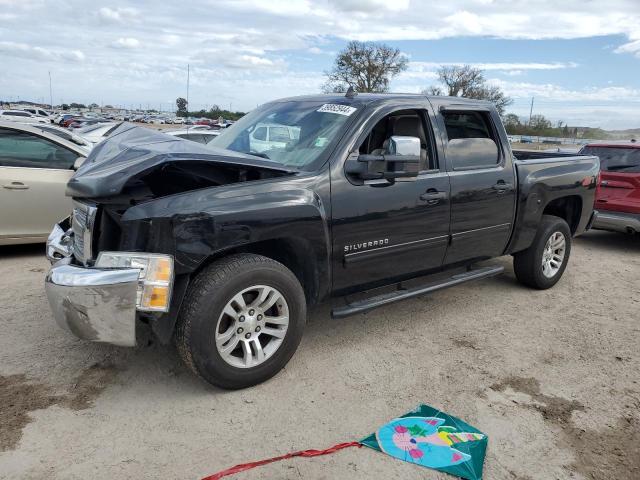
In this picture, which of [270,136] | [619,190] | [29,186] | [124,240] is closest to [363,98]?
[270,136]

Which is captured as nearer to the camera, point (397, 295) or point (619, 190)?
point (397, 295)

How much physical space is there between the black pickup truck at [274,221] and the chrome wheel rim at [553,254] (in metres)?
0.67

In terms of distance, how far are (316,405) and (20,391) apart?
5.99 feet

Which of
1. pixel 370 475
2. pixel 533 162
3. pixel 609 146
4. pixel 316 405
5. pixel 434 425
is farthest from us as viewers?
pixel 609 146

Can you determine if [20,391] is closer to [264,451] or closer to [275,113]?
[264,451]

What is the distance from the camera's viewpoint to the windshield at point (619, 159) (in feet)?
25.5

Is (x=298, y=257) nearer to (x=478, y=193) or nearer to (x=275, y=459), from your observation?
(x=275, y=459)

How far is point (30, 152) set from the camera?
6.23 m

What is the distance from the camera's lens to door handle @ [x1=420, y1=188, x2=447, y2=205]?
4.12 m

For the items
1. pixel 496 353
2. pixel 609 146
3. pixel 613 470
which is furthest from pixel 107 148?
pixel 609 146

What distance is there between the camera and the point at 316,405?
10.7 feet

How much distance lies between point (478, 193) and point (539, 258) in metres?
1.36

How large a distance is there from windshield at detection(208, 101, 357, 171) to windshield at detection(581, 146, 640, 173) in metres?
5.70

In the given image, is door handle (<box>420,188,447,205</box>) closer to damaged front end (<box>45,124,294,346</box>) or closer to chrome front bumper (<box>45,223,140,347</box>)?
damaged front end (<box>45,124,294,346</box>)
